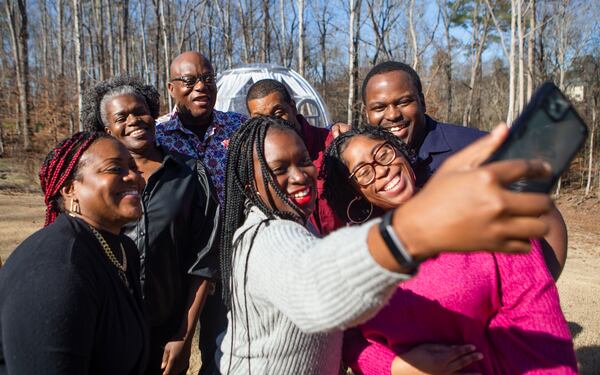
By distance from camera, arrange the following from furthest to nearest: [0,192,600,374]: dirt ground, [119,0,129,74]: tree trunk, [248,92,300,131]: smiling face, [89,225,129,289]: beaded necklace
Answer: [119,0,129,74]: tree trunk, [0,192,600,374]: dirt ground, [248,92,300,131]: smiling face, [89,225,129,289]: beaded necklace

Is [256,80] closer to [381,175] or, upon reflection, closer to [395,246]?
[381,175]

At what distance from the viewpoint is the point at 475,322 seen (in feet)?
5.04

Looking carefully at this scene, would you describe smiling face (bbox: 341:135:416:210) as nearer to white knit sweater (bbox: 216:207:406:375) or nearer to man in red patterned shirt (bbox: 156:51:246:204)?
white knit sweater (bbox: 216:207:406:375)

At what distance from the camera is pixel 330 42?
3077 centimetres

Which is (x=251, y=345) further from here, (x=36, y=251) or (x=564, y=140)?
(x=564, y=140)

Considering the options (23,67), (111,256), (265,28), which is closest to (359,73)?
(265,28)

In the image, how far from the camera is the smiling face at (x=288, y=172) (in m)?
1.68

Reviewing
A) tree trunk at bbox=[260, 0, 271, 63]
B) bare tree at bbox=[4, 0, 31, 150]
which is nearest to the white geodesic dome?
tree trunk at bbox=[260, 0, 271, 63]

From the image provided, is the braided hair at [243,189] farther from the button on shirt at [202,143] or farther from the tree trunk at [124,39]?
the tree trunk at [124,39]

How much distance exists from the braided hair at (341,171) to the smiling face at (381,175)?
38 millimetres

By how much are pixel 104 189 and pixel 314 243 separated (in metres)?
1.12

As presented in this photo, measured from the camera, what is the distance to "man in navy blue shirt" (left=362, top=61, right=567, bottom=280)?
2426mm

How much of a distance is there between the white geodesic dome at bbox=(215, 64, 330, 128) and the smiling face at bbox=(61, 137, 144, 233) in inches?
372

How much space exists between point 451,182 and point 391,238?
0.45 feet
